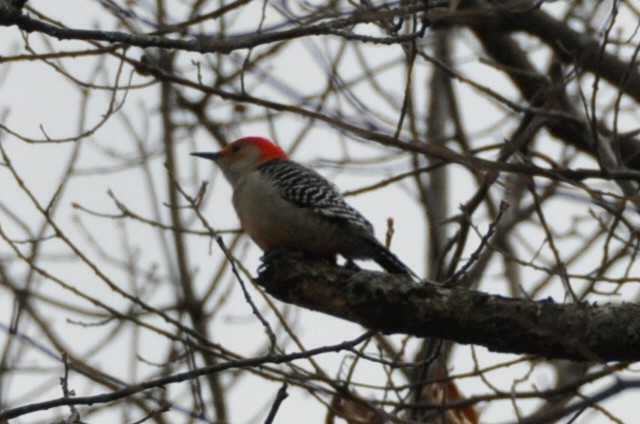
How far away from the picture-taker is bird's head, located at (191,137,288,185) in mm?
7795

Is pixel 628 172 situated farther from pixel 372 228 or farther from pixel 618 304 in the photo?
pixel 372 228

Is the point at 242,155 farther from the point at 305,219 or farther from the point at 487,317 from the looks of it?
the point at 487,317

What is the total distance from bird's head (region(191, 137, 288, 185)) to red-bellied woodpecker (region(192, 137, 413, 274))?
696mm

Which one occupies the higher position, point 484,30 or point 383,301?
point 484,30

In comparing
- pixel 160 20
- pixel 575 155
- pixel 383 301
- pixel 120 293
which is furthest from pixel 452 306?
pixel 575 155

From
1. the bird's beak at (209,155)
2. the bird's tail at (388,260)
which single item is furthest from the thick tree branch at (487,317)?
the bird's beak at (209,155)

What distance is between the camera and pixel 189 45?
418 centimetres

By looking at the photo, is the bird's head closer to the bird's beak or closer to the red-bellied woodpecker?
the bird's beak

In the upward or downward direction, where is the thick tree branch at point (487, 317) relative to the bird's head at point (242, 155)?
downward

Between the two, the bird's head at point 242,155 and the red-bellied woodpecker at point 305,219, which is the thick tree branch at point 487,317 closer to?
the red-bellied woodpecker at point 305,219

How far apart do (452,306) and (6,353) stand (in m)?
4.96

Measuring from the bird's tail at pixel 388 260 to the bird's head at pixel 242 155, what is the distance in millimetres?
1588

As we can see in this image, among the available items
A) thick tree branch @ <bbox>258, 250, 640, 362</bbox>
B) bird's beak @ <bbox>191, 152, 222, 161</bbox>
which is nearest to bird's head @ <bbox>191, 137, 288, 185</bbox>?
bird's beak @ <bbox>191, 152, 222, 161</bbox>

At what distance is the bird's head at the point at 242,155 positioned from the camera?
7.79m
